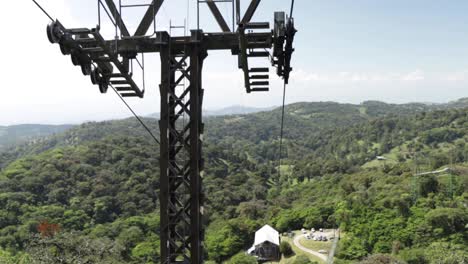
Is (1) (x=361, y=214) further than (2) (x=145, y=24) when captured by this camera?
Yes

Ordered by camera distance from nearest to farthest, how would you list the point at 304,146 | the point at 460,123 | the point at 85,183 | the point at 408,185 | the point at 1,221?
the point at 1,221 < the point at 408,185 < the point at 85,183 < the point at 460,123 < the point at 304,146

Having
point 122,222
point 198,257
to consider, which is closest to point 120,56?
point 198,257

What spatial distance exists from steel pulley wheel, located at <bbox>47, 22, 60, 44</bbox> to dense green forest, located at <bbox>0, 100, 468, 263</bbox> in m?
19.4

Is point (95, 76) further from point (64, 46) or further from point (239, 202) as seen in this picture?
point (239, 202)

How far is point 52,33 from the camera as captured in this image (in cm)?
442

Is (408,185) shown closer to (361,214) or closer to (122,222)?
(361,214)

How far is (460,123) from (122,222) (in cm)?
9560

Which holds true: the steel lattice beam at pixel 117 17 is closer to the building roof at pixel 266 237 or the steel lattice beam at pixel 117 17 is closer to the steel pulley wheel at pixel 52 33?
the steel pulley wheel at pixel 52 33

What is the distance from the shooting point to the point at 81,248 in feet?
79.0

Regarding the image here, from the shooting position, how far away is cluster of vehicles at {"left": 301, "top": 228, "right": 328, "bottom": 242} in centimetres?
3762

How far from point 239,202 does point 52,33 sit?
64.5m

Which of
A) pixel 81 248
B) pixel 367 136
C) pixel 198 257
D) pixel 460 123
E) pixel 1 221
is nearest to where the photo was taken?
pixel 198 257

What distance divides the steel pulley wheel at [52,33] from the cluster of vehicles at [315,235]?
36195 mm

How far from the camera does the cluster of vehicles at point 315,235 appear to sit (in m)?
37.6
